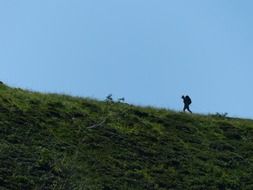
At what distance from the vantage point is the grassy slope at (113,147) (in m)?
27.4

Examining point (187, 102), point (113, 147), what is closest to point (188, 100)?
point (187, 102)

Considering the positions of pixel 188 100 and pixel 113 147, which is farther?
pixel 188 100

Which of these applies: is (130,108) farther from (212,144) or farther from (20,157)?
(20,157)

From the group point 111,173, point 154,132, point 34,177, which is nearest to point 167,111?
point 154,132

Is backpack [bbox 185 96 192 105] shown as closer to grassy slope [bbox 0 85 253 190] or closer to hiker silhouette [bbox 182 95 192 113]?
hiker silhouette [bbox 182 95 192 113]

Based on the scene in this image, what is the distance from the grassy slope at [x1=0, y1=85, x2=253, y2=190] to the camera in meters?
27.4

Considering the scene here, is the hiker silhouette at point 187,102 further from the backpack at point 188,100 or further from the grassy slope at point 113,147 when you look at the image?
the grassy slope at point 113,147

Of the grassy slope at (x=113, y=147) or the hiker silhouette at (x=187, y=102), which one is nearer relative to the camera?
the grassy slope at (x=113, y=147)

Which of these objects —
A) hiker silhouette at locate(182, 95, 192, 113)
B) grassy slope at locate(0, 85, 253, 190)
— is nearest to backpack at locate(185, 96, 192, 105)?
hiker silhouette at locate(182, 95, 192, 113)

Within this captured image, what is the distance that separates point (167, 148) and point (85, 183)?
6.93 m

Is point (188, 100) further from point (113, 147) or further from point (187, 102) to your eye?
point (113, 147)

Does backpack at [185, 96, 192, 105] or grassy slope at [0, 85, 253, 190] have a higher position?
backpack at [185, 96, 192, 105]

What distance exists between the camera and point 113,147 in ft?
105

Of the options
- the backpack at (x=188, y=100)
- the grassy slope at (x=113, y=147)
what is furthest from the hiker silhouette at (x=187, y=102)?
the grassy slope at (x=113, y=147)
